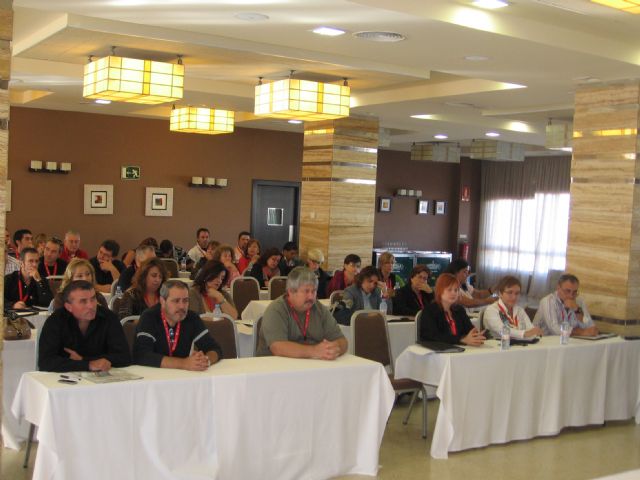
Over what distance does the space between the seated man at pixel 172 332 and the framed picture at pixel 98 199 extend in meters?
8.69

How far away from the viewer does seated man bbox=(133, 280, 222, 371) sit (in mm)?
→ 5152

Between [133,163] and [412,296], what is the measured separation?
7.33 meters

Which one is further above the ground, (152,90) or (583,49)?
(583,49)

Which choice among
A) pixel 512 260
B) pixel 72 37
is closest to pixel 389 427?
pixel 72 37

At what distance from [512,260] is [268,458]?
14.8 meters

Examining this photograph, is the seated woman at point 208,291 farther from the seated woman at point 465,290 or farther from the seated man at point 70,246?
the seated man at point 70,246

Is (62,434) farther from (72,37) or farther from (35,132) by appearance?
(35,132)

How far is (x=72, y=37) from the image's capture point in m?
6.83

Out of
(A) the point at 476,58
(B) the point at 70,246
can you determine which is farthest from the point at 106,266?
(A) the point at 476,58

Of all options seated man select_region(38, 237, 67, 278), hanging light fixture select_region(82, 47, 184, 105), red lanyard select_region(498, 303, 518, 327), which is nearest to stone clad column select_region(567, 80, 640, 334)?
red lanyard select_region(498, 303, 518, 327)

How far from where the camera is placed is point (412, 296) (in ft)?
27.1

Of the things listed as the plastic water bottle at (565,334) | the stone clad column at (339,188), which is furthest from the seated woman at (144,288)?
the stone clad column at (339,188)

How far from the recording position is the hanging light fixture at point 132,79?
707 cm

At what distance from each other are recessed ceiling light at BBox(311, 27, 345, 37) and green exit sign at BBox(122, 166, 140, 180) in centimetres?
824
